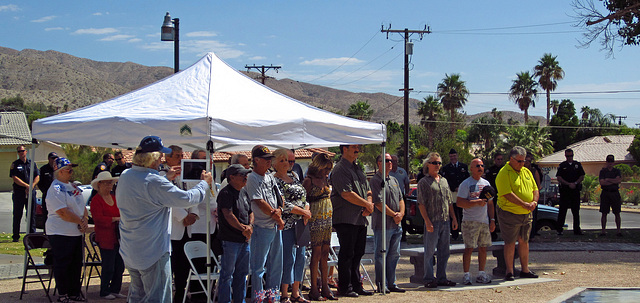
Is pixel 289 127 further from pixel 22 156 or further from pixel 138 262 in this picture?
pixel 22 156

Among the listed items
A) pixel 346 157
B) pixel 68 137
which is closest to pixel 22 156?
pixel 68 137

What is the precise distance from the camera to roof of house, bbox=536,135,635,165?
169 ft

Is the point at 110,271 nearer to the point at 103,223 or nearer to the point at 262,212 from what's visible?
the point at 103,223

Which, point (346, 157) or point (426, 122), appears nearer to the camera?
point (346, 157)

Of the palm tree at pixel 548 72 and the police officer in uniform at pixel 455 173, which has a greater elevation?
the palm tree at pixel 548 72

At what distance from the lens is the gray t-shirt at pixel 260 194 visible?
6645 millimetres

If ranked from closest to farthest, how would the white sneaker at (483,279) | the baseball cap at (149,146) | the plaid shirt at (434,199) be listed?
the baseball cap at (149,146) < the plaid shirt at (434,199) < the white sneaker at (483,279)

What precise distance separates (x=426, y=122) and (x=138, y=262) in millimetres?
64298

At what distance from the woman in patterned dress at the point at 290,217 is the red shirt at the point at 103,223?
2198 millimetres

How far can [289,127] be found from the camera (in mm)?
7105

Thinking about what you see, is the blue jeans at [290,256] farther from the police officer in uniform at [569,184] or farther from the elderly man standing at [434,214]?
the police officer in uniform at [569,184]

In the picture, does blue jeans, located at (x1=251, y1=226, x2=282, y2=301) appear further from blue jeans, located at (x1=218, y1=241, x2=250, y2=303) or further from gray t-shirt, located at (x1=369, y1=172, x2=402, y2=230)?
gray t-shirt, located at (x1=369, y1=172, x2=402, y2=230)

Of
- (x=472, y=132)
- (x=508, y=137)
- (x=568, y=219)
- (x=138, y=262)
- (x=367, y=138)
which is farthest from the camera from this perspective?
(x=472, y=132)

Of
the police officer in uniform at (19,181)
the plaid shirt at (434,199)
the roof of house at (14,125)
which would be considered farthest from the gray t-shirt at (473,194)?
the roof of house at (14,125)
